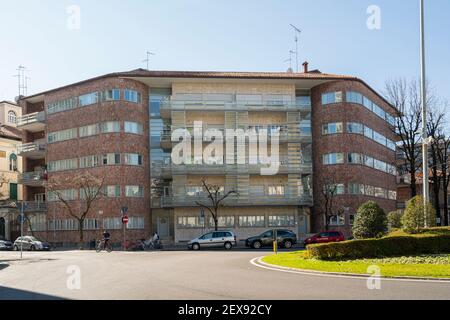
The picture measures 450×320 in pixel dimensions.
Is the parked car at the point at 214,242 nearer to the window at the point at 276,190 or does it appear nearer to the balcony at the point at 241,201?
the balcony at the point at 241,201

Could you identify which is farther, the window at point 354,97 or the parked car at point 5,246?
the window at point 354,97

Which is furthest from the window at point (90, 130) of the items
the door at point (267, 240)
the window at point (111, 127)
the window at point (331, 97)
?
the window at point (331, 97)

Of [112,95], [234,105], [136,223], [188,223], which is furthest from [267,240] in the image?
[112,95]

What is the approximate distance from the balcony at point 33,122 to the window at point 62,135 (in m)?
1.99

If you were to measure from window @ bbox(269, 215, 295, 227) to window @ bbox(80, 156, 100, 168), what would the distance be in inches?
720

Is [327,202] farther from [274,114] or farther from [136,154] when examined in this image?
[136,154]

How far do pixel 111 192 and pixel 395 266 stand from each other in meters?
37.0

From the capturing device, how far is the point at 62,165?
54.7 m

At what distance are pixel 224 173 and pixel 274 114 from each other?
8.43 metres

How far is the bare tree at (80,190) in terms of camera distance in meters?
47.8

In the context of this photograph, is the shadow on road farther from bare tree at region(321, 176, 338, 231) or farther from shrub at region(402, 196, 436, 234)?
bare tree at region(321, 176, 338, 231)

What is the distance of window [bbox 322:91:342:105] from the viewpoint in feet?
177

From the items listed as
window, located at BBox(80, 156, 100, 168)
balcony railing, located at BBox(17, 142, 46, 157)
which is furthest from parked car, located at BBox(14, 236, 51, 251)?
balcony railing, located at BBox(17, 142, 46, 157)

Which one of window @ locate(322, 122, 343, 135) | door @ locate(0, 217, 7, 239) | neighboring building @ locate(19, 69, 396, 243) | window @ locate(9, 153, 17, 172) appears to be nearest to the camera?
neighboring building @ locate(19, 69, 396, 243)
